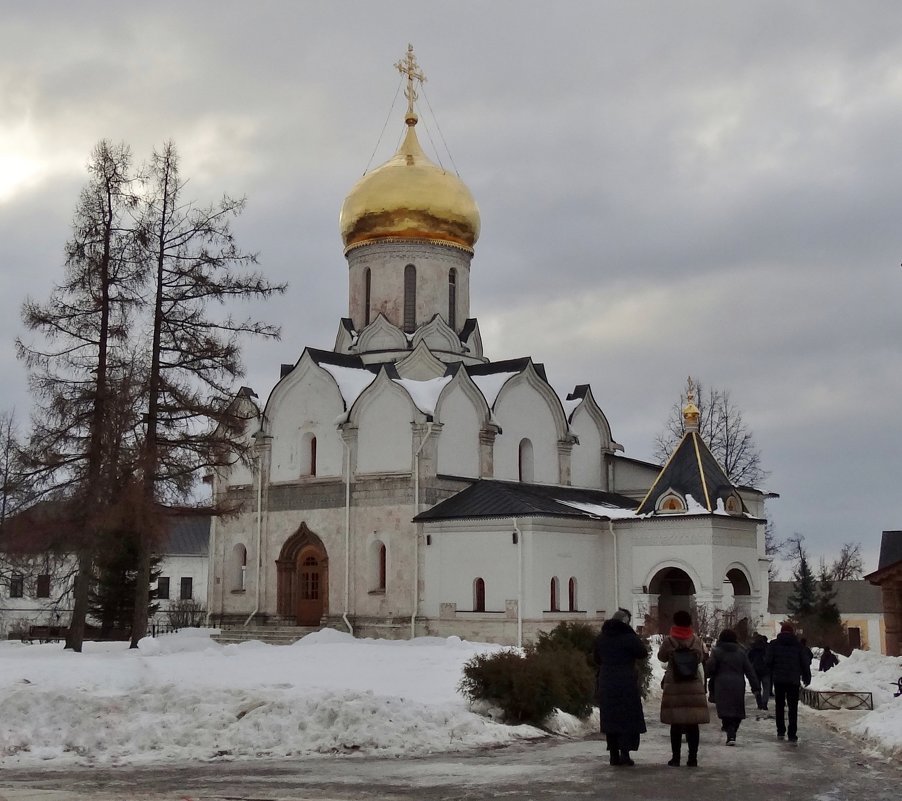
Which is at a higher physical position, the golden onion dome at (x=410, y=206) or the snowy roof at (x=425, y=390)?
the golden onion dome at (x=410, y=206)

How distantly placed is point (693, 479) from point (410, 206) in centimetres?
1013

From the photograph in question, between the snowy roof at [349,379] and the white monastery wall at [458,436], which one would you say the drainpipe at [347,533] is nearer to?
the snowy roof at [349,379]

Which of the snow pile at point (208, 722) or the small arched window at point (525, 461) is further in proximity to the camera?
the small arched window at point (525, 461)

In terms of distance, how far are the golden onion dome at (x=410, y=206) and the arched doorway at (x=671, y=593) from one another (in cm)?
1007

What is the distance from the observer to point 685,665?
974 centimetres

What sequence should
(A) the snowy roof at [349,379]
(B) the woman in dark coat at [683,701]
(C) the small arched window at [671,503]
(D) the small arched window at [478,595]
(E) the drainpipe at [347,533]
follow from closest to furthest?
(B) the woman in dark coat at [683,701], (D) the small arched window at [478,595], (C) the small arched window at [671,503], (E) the drainpipe at [347,533], (A) the snowy roof at [349,379]

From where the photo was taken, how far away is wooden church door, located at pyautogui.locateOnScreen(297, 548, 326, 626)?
28.6m

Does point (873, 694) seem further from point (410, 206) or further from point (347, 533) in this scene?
point (410, 206)

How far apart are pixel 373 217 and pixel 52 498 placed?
1365cm

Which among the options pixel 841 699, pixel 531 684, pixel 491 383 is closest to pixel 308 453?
pixel 491 383

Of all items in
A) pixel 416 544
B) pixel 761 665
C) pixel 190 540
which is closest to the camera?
pixel 761 665

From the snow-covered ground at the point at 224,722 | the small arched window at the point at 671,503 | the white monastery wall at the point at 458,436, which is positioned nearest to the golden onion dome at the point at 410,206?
the white monastery wall at the point at 458,436

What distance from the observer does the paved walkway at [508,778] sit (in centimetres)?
815

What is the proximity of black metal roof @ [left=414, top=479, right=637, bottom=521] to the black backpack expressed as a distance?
1622 cm
